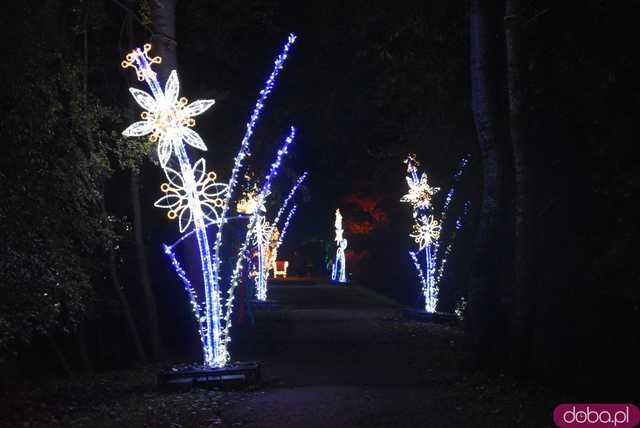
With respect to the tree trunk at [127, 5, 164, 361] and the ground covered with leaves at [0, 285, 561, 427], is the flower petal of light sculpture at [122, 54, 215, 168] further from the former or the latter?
the ground covered with leaves at [0, 285, 561, 427]

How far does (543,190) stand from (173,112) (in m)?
5.99

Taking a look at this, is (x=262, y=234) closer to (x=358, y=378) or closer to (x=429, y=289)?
(x=429, y=289)

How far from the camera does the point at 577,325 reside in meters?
13.2

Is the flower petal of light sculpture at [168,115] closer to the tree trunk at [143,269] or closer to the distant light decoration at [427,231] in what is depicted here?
the tree trunk at [143,269]

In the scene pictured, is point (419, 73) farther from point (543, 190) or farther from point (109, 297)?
point (109, 297)

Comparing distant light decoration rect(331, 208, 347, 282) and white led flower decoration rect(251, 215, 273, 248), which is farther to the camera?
distant light decoration rect(331, 208, 347, 282)

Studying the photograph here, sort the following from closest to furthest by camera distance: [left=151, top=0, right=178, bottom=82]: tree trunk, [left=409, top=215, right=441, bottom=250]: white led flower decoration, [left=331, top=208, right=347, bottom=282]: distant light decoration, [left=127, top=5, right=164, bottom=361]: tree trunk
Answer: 1. [left=151, top=0, right=178, bottom=82]: tree trunk
2. [left=127, top=5, right=164, bottom=361]: tree trunk
3. [left=409, top=215, right=441, bottom=250]: white led flower decoration
4. [left=331, top=208, right=347, bottom=282]: distant light decoration

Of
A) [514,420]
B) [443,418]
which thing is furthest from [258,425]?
[514,420]

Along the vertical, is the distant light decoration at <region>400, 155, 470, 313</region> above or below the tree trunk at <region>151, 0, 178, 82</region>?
below

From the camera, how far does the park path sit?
891cm

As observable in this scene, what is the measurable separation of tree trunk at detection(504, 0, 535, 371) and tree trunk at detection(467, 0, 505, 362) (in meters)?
0.96

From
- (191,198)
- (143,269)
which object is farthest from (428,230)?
(191,198)

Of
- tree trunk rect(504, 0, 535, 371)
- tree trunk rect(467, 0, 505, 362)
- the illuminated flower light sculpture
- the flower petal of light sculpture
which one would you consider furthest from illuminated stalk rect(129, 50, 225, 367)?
tree trunk rect(504, 0, 535, 371)

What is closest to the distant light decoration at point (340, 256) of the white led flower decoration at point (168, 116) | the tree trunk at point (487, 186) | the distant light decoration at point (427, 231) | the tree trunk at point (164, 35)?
the distant light decoration at point (427, 231)
